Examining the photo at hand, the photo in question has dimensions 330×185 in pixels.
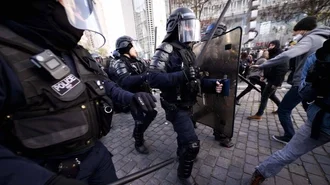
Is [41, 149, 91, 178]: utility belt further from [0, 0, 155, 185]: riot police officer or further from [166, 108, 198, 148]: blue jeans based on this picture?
[166, 108, 198, 148]: blue jeans

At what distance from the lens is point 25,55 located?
0.78m

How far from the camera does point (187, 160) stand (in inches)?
73.9

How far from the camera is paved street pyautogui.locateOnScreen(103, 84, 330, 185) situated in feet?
6.83

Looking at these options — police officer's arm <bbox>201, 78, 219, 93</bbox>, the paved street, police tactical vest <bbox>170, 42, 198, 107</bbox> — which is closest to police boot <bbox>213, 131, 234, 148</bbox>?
the paved street

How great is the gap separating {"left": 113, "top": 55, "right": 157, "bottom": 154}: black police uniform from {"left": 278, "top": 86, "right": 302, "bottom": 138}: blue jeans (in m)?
2.36

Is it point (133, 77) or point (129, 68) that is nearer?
point (133, 77)

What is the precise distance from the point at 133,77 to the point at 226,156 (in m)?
2.32

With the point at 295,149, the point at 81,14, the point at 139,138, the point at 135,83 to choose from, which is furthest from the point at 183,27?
the point at 139,138

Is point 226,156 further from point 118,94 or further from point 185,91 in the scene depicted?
point 118,94

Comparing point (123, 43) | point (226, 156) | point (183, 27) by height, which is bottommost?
point (226, 156)

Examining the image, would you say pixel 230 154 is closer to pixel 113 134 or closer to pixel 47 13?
pixel 113 134

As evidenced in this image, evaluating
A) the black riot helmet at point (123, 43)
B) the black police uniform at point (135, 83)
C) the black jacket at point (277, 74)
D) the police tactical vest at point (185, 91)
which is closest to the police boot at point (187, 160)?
the police tactical vest at point (185, 91)

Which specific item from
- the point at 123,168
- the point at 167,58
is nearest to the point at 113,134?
the point at 123,168

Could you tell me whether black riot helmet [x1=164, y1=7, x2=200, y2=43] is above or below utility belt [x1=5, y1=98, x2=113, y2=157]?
above
